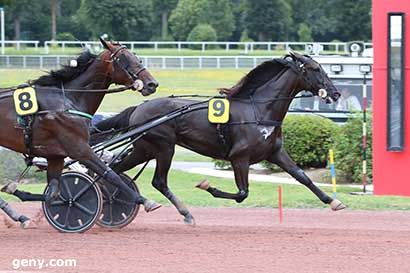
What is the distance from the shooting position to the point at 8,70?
37.5 meters

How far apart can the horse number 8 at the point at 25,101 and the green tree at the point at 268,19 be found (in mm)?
49506

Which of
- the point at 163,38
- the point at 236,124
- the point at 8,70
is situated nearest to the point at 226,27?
the point at 163,38

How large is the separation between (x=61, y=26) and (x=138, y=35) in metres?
4.45

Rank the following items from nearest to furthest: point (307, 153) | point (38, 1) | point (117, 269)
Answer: point (117, 269) < point (307, 153) < point (38, 1)

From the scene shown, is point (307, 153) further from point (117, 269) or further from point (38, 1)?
point (38, 1)

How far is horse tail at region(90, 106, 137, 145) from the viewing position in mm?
12023

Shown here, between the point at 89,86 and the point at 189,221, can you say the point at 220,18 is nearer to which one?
the point at 189,221

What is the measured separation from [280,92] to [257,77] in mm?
351

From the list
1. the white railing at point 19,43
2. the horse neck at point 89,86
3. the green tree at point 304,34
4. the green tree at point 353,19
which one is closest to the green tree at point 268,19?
the green tree at point 304,34

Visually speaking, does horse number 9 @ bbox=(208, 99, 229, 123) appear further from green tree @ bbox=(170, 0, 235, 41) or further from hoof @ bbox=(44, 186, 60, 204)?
green tree @ bbox=(170, 0, 235, 41)

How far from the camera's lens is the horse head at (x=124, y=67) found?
10.7m

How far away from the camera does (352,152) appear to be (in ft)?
59.5

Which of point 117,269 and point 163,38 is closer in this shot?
point 117,269

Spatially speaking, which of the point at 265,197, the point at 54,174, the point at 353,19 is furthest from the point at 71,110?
the point at 353,19
